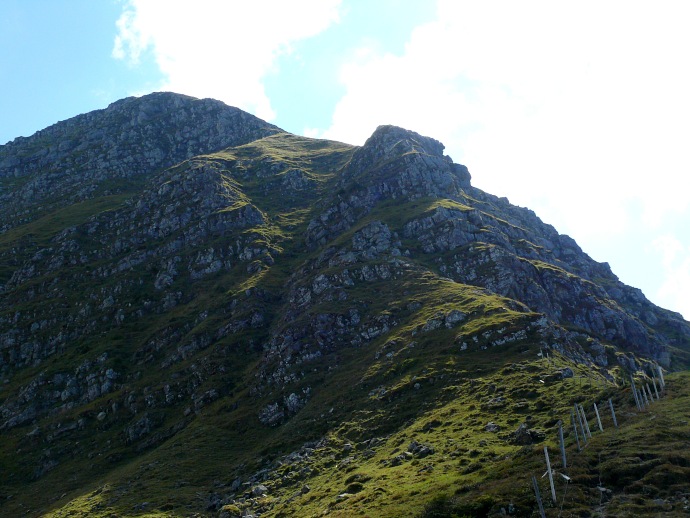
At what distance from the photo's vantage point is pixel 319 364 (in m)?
112

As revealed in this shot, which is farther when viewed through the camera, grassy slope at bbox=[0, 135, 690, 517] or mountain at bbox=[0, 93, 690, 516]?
mountain at bbox=[0, 93, 690, 516]

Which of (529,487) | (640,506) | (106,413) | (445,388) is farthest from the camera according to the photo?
(106,413)

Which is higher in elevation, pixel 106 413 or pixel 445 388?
pixel 106 413

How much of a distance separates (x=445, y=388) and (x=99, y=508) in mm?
55024

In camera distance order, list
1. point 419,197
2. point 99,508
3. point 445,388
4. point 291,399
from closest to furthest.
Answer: point 99,508
point 445,388
point 291,399
point 419,197

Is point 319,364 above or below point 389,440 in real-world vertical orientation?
above

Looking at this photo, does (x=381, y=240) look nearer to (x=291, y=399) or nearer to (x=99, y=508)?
(x=291, y=399)

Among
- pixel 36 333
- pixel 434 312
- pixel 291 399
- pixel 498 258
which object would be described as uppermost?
pixel 36 333

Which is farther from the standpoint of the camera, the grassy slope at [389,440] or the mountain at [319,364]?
the mountain at [319,364]

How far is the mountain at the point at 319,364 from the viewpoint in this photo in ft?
199

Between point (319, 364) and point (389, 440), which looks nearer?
point (389, 440)

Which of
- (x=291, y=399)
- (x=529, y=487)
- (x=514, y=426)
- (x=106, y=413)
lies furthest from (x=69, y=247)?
(x=529, y=487)

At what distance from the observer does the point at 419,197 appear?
618 feet

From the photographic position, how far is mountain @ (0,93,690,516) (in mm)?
60750
